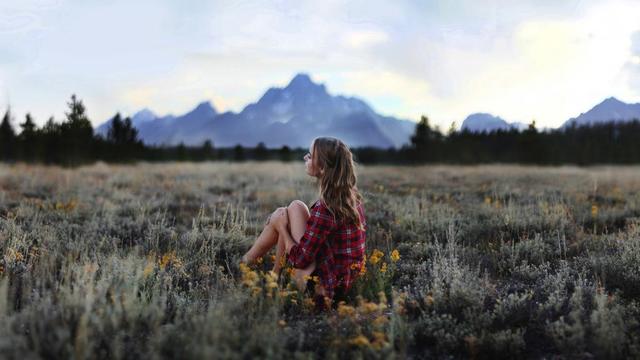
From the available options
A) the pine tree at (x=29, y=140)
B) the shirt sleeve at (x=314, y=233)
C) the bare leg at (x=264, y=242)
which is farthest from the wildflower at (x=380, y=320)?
the pine tree at (x=29, y=140)

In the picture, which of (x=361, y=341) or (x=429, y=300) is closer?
(x=361, y=341)

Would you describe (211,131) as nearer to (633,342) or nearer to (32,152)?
(32,152)

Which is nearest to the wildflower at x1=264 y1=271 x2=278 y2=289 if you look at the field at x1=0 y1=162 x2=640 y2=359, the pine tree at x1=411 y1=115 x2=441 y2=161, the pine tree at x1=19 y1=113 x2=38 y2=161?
the field at x1=0 y1=162 x2=640 y2=359

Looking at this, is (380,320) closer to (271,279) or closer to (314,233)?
(271,279)

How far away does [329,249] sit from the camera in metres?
3.99

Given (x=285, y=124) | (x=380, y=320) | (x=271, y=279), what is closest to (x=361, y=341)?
(x=380, y=320)

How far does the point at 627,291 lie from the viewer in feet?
14.1

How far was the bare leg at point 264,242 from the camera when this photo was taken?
455cm

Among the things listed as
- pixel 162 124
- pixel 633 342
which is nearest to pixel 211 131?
pixel 162 124

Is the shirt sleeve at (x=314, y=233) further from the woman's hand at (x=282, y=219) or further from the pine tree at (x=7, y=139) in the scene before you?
the pine tree at (x=7, y=139)

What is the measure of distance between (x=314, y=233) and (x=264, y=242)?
0.86 m

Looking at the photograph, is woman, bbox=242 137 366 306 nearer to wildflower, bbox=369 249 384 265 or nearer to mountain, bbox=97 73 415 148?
wildflower, bbox=369 249 384 265

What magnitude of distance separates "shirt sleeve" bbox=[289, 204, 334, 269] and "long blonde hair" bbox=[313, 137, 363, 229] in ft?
0.22

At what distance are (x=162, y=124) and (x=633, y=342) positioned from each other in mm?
190607
